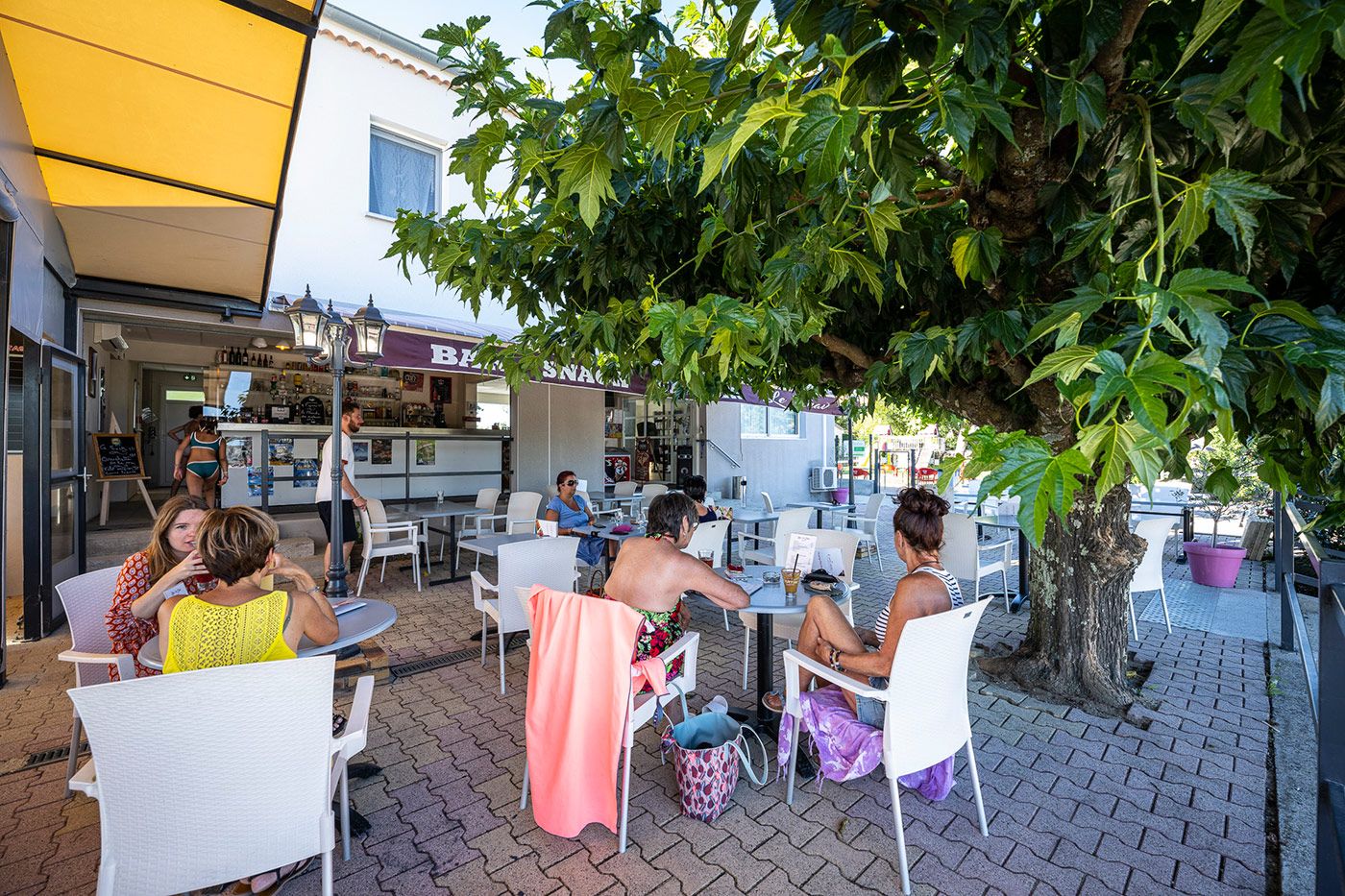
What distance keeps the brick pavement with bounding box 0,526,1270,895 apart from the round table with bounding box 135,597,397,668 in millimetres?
805

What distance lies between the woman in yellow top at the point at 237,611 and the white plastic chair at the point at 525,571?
1506 millimetres

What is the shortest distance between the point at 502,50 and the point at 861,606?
5.36 metres

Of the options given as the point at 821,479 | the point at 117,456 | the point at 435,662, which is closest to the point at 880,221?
the point at 435,662

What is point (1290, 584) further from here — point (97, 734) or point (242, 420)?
point (242, 420)

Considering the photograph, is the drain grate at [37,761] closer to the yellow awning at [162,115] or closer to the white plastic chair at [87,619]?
the white plastic chair at [87,619]

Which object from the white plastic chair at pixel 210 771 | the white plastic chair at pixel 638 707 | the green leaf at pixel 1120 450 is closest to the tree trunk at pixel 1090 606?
the white plastic chair at pixel 638 707

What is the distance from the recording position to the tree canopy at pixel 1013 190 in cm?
105

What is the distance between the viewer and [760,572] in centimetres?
346

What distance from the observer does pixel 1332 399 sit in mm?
1187

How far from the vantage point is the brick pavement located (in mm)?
2141

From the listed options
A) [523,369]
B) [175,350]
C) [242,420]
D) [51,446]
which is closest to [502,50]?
[523,369]

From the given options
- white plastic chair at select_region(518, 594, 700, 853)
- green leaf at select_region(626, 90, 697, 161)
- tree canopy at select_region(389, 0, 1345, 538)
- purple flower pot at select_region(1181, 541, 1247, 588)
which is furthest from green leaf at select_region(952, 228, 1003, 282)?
purple flower pot at select_region(1181, 541, 1247, 588)

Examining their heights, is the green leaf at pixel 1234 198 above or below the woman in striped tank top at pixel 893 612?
above

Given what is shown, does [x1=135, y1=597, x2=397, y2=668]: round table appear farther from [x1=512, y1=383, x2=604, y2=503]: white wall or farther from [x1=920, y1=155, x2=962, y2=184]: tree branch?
[x1=512, y1=383, x2=604, y2=503]: white wall
